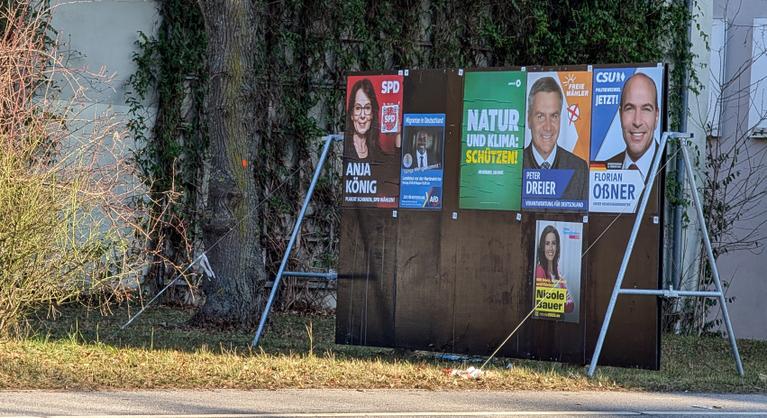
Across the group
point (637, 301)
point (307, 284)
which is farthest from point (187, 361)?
point (307, 284)

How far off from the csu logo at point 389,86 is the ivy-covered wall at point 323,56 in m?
6.91

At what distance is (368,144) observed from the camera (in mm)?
13547

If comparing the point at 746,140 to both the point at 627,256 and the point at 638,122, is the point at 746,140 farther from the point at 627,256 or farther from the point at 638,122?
the point at 627,256

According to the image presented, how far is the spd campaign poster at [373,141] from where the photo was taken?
13375mm

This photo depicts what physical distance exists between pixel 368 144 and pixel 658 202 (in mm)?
3357

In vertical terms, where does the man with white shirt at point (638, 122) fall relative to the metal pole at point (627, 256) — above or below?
above

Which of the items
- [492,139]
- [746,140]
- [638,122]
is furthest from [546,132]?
[746,140]

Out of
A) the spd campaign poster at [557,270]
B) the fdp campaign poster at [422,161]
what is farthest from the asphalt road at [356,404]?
the fdp campaign poster at [422,161]

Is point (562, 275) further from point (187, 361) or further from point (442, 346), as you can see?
point (187, 361)

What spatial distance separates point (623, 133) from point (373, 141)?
2.86 metres

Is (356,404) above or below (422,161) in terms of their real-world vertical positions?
below

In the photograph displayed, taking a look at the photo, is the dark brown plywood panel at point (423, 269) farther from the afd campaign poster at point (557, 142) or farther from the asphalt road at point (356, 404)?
the asphalt road at point (356, 404)

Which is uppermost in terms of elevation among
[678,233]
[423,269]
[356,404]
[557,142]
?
[557,142]

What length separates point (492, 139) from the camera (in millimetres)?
12891
